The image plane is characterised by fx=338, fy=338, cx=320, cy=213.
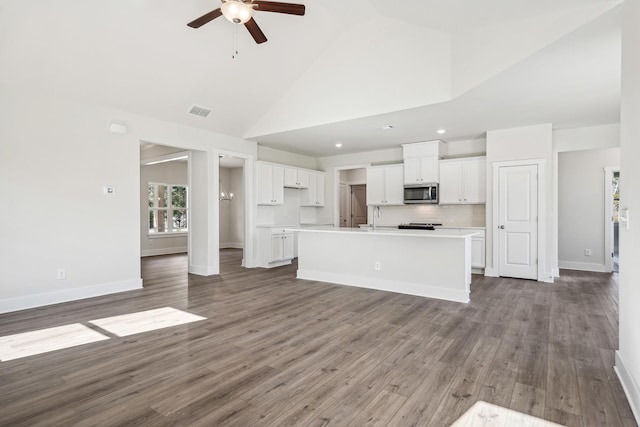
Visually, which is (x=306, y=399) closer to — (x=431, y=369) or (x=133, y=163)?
(x=431, y=369)

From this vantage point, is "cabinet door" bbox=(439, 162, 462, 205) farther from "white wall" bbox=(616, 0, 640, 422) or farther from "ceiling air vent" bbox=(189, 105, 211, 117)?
"ceiling air vent" bbox=(189, 105, 211, 117)

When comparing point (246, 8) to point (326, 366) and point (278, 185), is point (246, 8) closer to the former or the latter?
point (326, 366)

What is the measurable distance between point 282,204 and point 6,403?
6093 millimetres

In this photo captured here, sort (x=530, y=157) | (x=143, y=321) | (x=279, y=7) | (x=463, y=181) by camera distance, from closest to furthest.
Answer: (x=279, y=7) → (x=143, y=321) → (x=530, y=157) → (x=463, y=181)

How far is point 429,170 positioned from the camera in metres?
6.87

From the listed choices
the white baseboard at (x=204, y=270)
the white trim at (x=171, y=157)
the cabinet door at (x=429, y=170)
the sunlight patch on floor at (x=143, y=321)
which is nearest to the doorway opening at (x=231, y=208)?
the white trim at (x=171, y=157)

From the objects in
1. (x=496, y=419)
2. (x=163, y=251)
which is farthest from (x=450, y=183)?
→ (x=163, y=251)

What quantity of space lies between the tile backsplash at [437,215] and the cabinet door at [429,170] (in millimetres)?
723

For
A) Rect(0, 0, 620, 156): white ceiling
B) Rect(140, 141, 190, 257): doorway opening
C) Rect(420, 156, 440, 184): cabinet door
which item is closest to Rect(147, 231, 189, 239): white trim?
Rect(140, 141, 190, 257): doorway opening

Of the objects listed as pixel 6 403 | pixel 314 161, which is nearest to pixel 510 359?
pixel 6 403

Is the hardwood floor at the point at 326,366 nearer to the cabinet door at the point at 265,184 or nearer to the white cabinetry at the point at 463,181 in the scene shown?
the white cabinetry at the point at 463,181

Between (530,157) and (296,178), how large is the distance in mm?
4683

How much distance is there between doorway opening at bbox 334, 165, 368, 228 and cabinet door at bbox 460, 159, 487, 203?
12.9ft

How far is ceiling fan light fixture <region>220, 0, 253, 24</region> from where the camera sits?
302 cm
